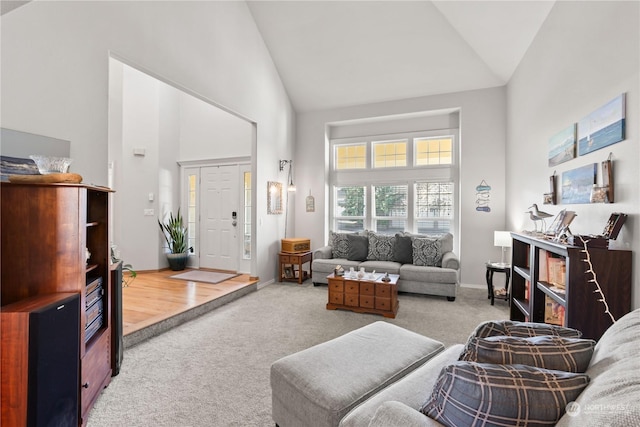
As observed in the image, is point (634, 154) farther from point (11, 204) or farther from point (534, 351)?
point (11, 204)

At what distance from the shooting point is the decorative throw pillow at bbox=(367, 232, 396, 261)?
5.20 m

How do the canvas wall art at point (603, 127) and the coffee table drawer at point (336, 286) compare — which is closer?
the canvas wall art at point (603, 127)

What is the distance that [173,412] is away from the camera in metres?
→ 1.94

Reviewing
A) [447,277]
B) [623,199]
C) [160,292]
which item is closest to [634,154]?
[623,199]

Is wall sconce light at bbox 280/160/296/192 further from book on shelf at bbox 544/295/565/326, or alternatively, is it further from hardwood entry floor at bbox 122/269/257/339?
book on shelf at bbox 544/295/565/326

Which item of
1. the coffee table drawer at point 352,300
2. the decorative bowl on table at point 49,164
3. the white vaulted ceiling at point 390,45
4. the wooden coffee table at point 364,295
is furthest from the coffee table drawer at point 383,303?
the white vaulted ceiling at point 390,45

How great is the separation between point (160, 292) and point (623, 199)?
5.00m

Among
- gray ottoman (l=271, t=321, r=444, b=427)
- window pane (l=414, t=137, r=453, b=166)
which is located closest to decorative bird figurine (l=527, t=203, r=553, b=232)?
gray ottoman (l=271, t=321, r=444, b=427)

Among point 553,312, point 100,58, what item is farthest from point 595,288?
point 100,58

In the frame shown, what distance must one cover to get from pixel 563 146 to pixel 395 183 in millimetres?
3143

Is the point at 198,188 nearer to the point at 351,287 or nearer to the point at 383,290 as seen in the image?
the point at 351,287

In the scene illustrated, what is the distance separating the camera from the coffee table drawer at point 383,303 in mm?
3760

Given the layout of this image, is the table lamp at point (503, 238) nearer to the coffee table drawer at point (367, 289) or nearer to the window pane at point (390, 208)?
the window pane at point (390, 208)

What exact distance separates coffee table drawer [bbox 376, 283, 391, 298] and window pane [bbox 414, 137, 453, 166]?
2853 millimetres
